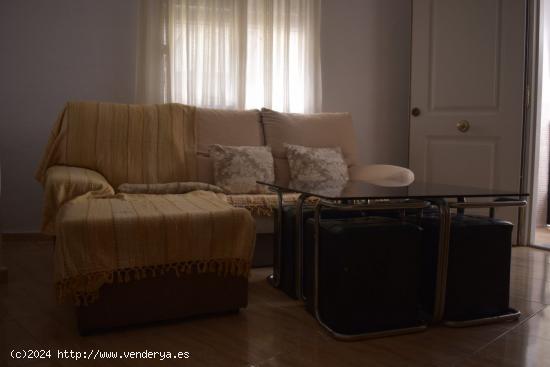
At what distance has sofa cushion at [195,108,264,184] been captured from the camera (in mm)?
2959

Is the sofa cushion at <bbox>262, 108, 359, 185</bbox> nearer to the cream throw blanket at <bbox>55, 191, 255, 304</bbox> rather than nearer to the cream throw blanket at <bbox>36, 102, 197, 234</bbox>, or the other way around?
the cream throw blanket at <bbox>36, 102, 197, 234</bbox>

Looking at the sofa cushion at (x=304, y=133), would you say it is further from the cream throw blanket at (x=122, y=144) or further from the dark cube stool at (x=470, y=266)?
the dark cube stool at (x=470, y=266)

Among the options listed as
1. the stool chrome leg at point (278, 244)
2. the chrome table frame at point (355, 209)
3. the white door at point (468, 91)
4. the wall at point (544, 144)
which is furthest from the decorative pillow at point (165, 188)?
the wall at point (544, 144)

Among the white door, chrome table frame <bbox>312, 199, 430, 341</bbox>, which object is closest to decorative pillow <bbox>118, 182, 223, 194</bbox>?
chrome table frame <bbox>312, 199, 430, 341</bbox>

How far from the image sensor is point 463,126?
348cm

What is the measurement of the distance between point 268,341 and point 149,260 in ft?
1.59

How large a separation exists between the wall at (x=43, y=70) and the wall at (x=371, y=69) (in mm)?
1449

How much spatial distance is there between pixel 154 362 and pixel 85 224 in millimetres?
492

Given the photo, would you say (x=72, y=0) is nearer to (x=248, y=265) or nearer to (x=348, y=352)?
(x=248, y=265)

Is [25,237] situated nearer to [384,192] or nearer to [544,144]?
[384,192]

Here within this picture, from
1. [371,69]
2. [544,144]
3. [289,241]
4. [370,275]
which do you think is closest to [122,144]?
[289,241]

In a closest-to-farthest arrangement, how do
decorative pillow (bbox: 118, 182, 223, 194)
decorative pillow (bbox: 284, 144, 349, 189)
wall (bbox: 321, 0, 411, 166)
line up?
1. decorative pillow (bbox: 118, 182, 223, 194)
2. decorative pillow (bbox: 284, 144, 349, 189)
3. wall (bbox: 321, 0, 411, 166)

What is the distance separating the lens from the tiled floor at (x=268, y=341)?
61.5 inches

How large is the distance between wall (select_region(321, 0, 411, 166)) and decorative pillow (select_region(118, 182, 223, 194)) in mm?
1541
